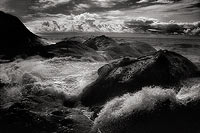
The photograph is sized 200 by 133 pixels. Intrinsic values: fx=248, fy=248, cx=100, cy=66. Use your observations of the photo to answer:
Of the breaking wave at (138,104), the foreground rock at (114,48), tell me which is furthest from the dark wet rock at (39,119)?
the foreground rock at (114,48)

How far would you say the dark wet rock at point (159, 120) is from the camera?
6.21m

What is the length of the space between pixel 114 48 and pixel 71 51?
4.82 m

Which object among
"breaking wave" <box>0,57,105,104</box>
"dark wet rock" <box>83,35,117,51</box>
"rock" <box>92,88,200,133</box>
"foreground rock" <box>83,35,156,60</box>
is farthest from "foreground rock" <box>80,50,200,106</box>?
"dark wet rock" <box>83,35,117,51</box>

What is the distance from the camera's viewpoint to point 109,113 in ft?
23.3

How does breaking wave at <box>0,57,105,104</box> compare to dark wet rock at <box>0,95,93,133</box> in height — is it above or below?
above

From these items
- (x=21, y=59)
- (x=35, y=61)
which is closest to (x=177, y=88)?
(x=35, y=61)

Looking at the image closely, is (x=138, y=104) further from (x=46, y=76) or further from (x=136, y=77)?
(x=46, y=76)

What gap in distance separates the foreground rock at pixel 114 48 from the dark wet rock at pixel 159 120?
33.5ft

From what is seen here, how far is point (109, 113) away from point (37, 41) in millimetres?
12809

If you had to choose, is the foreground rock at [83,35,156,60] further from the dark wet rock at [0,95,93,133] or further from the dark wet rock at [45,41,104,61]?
the dark wet rock at [0,95,93,133]

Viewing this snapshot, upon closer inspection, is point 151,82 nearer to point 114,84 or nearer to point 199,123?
point 114,84

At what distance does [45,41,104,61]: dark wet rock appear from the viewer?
15.2 m

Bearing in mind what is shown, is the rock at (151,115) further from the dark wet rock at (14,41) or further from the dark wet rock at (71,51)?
the dark wet rock at (14,41)

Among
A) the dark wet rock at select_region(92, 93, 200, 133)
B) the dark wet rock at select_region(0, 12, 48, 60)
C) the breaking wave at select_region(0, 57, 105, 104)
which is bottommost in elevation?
the dark wet rock at select_region(92, 93, 200, 133)
